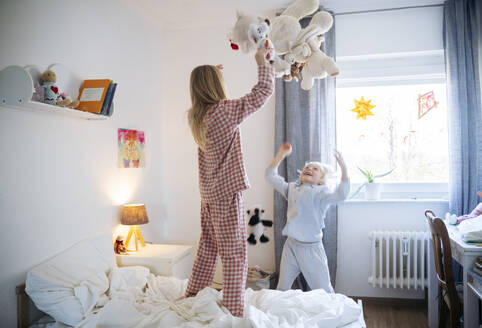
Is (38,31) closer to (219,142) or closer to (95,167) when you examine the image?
(95,167)

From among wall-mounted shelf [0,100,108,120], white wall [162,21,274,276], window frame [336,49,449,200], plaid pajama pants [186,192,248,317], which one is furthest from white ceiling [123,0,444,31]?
plaid pajama pants [186,192,248,317]

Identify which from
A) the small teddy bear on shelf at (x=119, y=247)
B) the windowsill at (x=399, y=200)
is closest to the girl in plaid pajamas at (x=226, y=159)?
the small teddy bear on shelf at (x=119, y=247)

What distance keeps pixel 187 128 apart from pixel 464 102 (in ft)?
7.93

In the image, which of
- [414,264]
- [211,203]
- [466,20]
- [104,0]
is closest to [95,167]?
[211,203]

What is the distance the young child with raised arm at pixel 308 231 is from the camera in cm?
224

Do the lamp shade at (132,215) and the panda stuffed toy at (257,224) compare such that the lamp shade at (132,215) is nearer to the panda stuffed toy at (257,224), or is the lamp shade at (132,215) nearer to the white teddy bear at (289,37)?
the panda stuffed toy at (257,224)

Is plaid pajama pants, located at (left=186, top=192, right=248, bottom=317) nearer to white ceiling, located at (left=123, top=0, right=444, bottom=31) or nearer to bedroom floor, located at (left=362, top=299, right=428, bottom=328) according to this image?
bedroom floor, located at (left=362, top=299, right=428, bottom=328)

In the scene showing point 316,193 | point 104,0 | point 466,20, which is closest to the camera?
point 316,193

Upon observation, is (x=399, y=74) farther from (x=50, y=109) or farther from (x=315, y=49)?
(x=50, y=109)

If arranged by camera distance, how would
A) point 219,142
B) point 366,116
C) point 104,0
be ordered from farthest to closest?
point 366,116 < point 104,0 < point 219,142

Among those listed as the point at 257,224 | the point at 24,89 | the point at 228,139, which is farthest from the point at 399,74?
the point at 24,89

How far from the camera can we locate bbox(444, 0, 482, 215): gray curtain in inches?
109

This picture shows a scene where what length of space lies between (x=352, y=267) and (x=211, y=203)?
1.84 m

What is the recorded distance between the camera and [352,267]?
3.06 m
